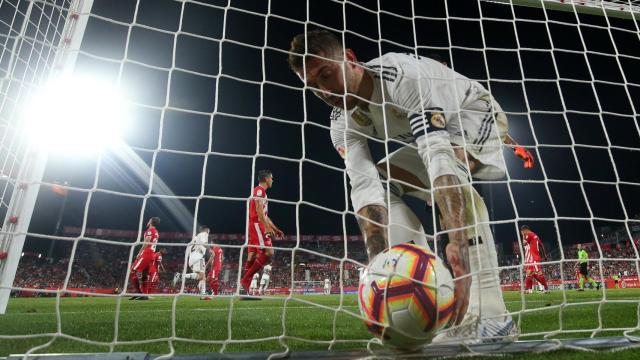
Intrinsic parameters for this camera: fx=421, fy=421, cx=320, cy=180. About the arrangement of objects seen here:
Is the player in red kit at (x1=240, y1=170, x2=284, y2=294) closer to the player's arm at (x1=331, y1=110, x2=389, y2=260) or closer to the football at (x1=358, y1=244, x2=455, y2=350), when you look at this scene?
the player's arm at (x1=331, y1=110, x2=389, y2=260)

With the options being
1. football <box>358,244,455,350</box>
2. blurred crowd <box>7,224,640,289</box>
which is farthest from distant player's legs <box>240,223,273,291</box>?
blurred crowd <box>7,224,640,289</box>

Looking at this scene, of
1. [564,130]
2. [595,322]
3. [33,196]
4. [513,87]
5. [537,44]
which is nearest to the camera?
[595,322]

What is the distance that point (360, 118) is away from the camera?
9.21ft

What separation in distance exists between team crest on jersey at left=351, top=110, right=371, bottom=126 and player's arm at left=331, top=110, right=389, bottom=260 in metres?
0.11

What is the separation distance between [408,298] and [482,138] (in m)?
1.41

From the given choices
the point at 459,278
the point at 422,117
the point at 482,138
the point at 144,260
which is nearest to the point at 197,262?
the point at 144,260

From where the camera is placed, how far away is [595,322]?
293 centimetres

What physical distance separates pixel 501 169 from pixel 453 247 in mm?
871

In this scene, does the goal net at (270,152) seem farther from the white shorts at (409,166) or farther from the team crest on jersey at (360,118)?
the team crest on jersey at (360,118)

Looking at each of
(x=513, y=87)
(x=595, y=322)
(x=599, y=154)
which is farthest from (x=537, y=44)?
(x=595, y=322)

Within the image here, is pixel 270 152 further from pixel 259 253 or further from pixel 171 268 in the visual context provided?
pixel 259 253

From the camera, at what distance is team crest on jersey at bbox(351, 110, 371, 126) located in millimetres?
2783

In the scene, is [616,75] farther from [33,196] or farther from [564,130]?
[33,196]

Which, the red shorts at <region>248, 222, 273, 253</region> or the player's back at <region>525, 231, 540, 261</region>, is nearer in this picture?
the red shorts at <region>248, 222, 273, 253</region>
